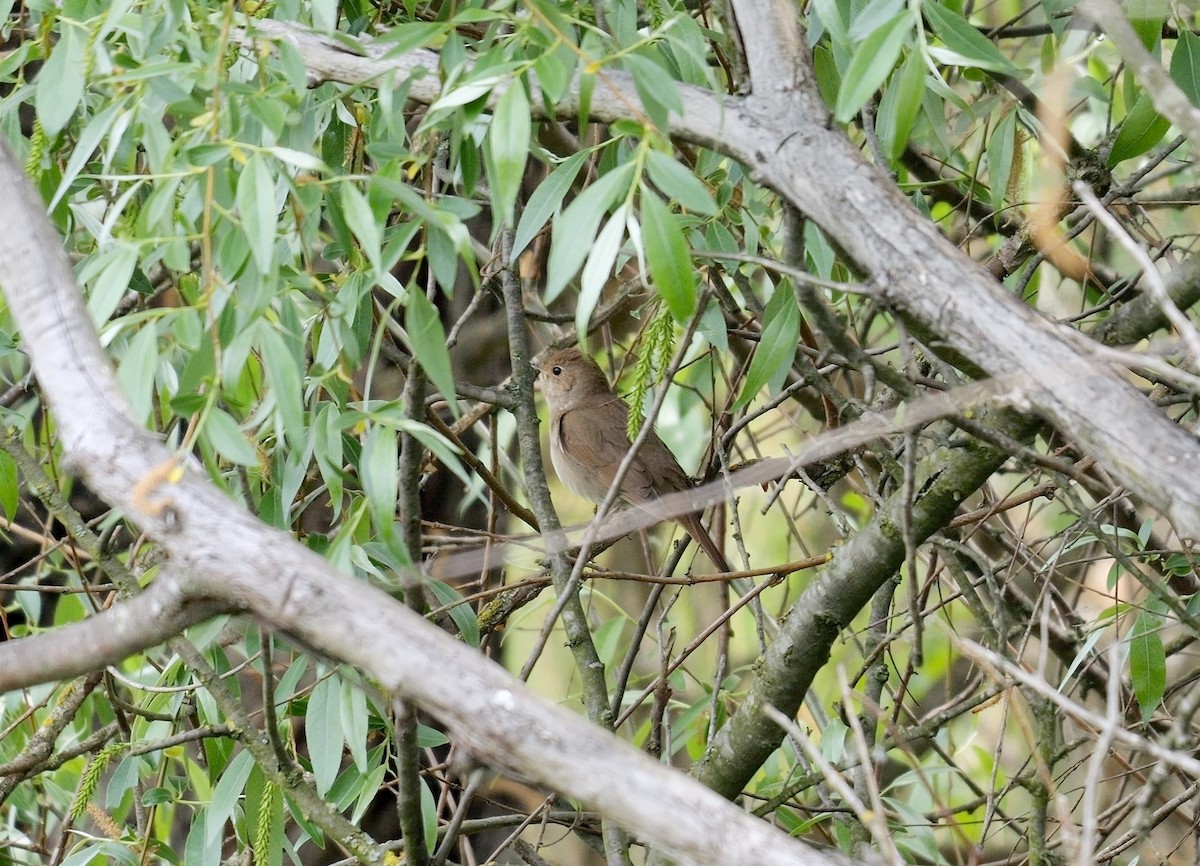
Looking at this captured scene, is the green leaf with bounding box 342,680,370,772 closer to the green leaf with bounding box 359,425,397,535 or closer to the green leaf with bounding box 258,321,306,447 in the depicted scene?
the green leaf with bounding box 359,425,397,535

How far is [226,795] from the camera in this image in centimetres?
248

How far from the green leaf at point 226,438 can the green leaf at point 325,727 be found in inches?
33.3

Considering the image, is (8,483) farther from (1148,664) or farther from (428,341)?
(1148,664)

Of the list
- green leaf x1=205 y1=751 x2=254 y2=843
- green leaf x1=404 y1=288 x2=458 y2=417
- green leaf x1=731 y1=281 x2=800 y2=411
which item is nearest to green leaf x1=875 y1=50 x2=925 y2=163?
green leaf x1=731 y1=281 x2=800 y2=411

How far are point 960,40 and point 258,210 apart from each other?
1.14 meters

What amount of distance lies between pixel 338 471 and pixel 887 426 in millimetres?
913

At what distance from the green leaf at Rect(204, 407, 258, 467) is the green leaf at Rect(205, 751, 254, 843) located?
1105mm

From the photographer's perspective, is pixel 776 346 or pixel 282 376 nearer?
pixel 282 376

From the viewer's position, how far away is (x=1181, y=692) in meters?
3.98

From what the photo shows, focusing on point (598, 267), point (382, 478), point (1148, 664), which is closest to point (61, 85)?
point (382, 478)

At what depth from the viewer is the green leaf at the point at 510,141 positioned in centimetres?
Result: 168

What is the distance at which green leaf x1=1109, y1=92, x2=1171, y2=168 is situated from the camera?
2363 millimetres

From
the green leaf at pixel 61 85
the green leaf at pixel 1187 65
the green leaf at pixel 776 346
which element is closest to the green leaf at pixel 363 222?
the green leaf at pixel 61 85

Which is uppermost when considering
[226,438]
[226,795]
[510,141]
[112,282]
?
[510,141]
